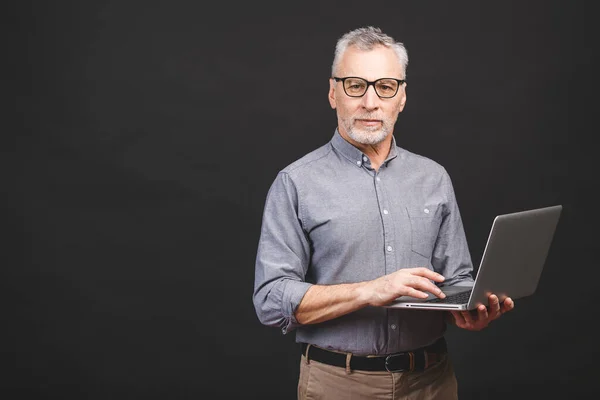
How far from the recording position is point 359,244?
103 inches

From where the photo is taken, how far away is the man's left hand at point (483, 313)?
8.00ft

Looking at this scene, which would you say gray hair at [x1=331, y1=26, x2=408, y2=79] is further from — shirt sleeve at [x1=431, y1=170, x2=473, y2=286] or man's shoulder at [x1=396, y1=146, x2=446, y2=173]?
shirt sleeve at [x1=431, y1=170, x2=473, y2=286]

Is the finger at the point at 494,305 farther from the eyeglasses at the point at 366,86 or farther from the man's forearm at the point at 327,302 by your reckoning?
the eyeglasses at the point at 366,86

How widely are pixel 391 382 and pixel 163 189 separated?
2.05 meters

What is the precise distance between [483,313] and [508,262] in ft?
0.58

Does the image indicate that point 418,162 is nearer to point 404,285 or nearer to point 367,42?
point 367,42

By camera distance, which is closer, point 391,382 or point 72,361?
point 391,382

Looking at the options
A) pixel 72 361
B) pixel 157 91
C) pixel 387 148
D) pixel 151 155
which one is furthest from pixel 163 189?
pixel 387 148

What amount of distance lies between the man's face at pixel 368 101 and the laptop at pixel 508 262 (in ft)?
1.66

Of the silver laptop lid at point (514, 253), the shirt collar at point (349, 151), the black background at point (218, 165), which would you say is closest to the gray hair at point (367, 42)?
the shirt collar at point (349, 151)

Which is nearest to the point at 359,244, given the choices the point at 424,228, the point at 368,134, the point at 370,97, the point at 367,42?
the point at 424,228

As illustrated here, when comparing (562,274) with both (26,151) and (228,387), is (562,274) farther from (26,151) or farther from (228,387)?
(26,151)

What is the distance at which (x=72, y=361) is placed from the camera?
437cm

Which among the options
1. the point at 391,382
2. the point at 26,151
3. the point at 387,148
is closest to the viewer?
the point at 391,382
